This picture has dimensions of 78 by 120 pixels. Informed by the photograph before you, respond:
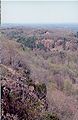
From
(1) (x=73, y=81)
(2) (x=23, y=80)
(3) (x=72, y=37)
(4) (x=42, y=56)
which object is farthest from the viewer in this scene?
(3) (x=72, y=37)

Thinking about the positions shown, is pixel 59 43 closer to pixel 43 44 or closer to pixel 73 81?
pixel 43 44

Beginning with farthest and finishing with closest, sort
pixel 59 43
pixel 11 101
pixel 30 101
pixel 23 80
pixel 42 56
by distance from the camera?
1. pixel 59 43
2. pixel 42 56
3. pixel 23 80
4. pixel 30 101
5. pixel 11 101

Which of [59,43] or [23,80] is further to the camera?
[59,43]

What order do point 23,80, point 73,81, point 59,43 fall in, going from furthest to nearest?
point 59,43 < point 73,81 < point 23,80

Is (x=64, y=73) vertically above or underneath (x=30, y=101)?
underneath

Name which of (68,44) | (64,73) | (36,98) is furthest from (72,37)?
(36,98)

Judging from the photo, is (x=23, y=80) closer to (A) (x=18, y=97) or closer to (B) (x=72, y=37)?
(A) (x=18, y=97)

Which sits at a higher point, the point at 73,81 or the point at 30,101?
the point at 30,101

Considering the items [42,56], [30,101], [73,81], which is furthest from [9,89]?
[42,56]

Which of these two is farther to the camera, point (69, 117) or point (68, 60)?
point (68, 60)
